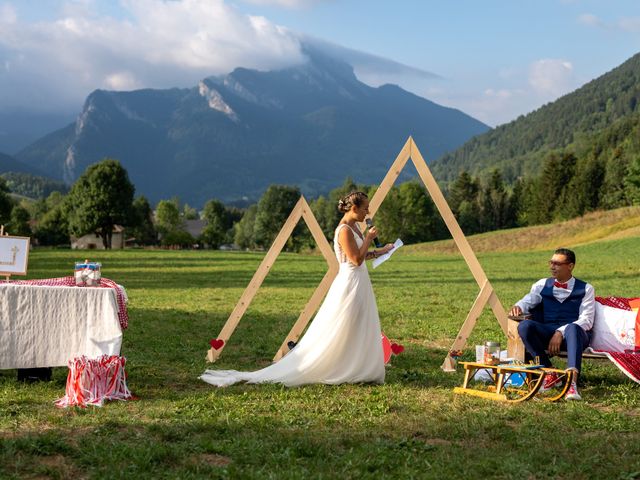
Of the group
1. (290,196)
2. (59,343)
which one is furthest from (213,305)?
(290,196)

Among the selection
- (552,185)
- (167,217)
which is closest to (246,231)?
(167,217)

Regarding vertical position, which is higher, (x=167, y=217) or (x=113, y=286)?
(x=167, y=217)

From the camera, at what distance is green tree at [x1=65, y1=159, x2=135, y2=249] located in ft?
220

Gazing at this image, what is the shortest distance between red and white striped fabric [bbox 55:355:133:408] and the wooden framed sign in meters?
1.85

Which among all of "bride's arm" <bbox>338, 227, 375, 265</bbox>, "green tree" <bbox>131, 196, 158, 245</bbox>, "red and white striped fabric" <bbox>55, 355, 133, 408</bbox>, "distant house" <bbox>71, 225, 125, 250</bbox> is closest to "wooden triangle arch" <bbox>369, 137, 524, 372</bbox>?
"bride's arm" <bbox>338, 227, 375, 265</bbox>

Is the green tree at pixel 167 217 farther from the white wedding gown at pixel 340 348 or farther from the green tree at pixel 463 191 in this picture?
the white wedding gown at pixel 340 348

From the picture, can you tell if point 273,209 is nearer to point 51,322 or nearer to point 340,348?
point 340,348

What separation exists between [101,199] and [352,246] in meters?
62.1

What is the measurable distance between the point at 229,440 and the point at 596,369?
Result: 5.85 metres

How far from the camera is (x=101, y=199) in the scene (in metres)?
67.1

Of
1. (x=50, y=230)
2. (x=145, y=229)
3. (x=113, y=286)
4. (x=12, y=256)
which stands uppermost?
(x=145, y=229)

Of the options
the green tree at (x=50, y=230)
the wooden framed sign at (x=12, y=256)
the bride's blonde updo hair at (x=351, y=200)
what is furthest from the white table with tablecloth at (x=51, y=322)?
the green tree at (x=50, y=230)

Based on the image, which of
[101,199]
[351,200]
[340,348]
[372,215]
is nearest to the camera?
[340,348]

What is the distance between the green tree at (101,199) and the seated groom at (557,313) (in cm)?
6277
